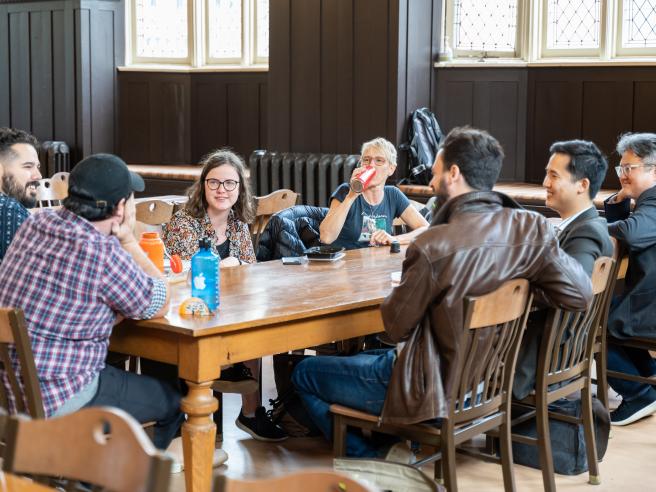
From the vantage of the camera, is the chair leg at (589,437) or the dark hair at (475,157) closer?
the dark hair at (475,157)

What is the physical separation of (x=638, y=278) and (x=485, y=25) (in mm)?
3642

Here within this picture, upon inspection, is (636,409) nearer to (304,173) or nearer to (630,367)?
(630,367)

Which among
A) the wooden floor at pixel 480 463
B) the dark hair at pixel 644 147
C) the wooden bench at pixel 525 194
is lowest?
the wooden floor at pixel 480 463

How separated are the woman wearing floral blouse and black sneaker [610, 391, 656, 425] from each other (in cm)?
147

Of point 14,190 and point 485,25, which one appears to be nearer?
point 14,190

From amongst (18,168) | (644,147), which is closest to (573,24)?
(644,147)

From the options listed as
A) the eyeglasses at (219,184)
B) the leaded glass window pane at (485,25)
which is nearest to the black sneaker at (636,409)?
the eyeglasses at (219,184)

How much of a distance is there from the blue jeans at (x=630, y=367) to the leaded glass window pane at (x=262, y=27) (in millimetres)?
5166

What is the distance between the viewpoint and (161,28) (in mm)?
9617

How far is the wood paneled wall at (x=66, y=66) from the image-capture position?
31.0 ft

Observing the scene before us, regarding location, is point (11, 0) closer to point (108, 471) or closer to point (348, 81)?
point (348, 81)

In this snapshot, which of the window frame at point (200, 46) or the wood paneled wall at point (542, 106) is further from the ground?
the window frame at point (200, 46)

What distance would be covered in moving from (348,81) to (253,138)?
1.70m

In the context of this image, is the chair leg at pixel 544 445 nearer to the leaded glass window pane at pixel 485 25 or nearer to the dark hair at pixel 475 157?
the dark hair at pixel 475 157
